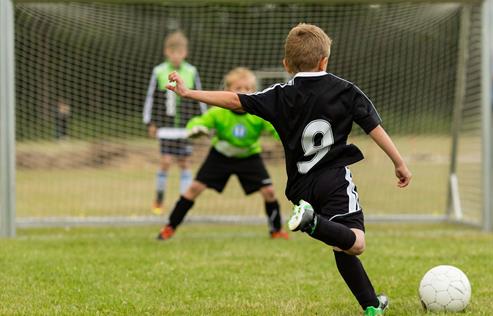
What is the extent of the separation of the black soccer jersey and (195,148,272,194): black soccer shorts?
2816 mm

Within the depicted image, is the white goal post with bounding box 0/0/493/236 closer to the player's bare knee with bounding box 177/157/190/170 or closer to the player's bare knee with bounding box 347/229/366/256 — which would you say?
the player's bare knee with bounding box 177/157/190/170

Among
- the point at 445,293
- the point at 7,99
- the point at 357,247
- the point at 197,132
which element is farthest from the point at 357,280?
the point at 7,99

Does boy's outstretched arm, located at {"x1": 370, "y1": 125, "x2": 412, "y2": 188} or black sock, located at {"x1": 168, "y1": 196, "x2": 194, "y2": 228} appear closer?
boy's outstretched arm, located at {"x1": 370, "y1": 125, "x2": 412, "y2": 188}

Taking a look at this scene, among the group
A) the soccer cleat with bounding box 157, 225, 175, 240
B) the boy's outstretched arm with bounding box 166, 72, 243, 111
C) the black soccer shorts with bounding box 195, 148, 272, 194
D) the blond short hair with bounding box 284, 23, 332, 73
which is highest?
the blond short hair with bounding box 284, 23, 332, 73

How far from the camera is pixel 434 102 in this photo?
11789mm

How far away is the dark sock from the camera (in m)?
3.62

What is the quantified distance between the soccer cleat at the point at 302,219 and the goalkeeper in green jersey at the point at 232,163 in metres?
3.00

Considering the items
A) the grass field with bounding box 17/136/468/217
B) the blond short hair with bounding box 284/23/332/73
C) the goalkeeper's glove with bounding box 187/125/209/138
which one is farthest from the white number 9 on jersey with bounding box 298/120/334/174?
the grass field with bounding box 17/136/468/217

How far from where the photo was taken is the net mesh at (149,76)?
8906 mm

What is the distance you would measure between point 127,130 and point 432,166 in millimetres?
7174

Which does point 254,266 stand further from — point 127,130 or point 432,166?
point 432,166

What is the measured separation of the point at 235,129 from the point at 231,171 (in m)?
0.39

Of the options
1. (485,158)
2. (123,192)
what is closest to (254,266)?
(485,158)

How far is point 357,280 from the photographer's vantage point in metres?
3.62
